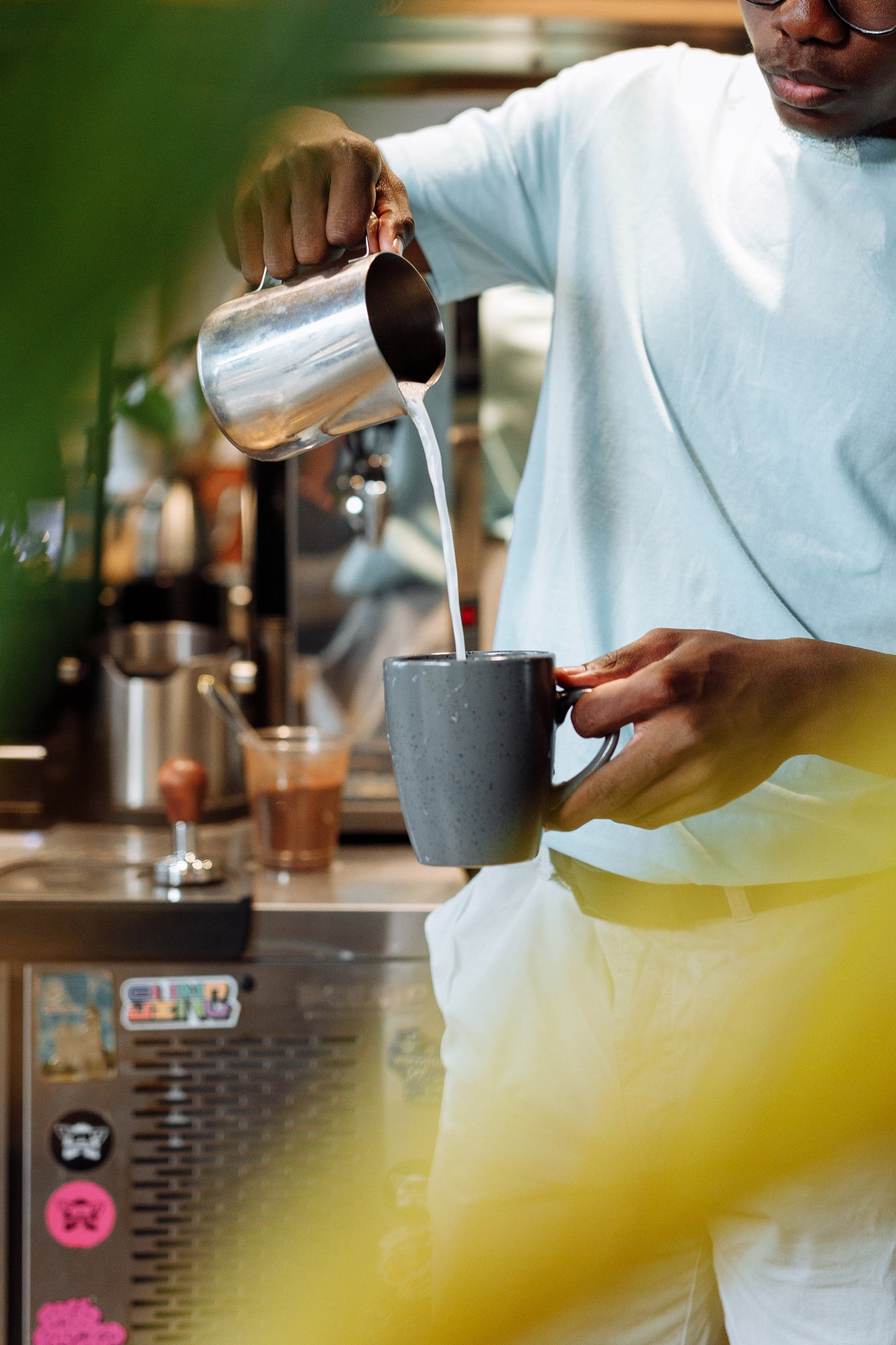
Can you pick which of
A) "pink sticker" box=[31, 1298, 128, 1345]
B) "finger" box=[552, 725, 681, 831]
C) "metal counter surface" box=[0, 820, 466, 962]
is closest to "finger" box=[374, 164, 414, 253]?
"finger" box=[552, 725, 681, 831]

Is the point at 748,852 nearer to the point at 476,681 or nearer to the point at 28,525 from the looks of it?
the point at 476,681

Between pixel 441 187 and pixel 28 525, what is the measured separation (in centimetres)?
92

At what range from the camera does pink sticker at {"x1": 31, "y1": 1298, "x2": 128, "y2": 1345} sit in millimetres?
1369

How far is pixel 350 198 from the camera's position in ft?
2.35

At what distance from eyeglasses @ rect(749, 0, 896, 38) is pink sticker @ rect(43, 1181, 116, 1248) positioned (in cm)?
129

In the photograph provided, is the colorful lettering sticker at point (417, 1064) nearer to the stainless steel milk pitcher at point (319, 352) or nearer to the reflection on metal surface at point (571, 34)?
the stainless steel milk pitcher at point (319, 352)

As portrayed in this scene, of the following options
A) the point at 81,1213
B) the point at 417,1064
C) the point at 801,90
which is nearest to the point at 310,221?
the point at 801,90

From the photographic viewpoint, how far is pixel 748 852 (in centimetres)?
82

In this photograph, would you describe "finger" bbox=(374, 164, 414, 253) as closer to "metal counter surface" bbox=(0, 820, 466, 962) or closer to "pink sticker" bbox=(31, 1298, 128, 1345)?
"metal counter surface" bbox=(0, 820, 466, 962)

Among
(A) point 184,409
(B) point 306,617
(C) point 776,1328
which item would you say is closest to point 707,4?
(B) point 306,617

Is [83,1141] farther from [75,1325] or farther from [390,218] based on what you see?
[390,218]

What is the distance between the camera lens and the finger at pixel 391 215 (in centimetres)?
76

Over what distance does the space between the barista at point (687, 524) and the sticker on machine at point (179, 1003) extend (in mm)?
512

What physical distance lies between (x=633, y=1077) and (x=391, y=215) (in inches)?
22.8
